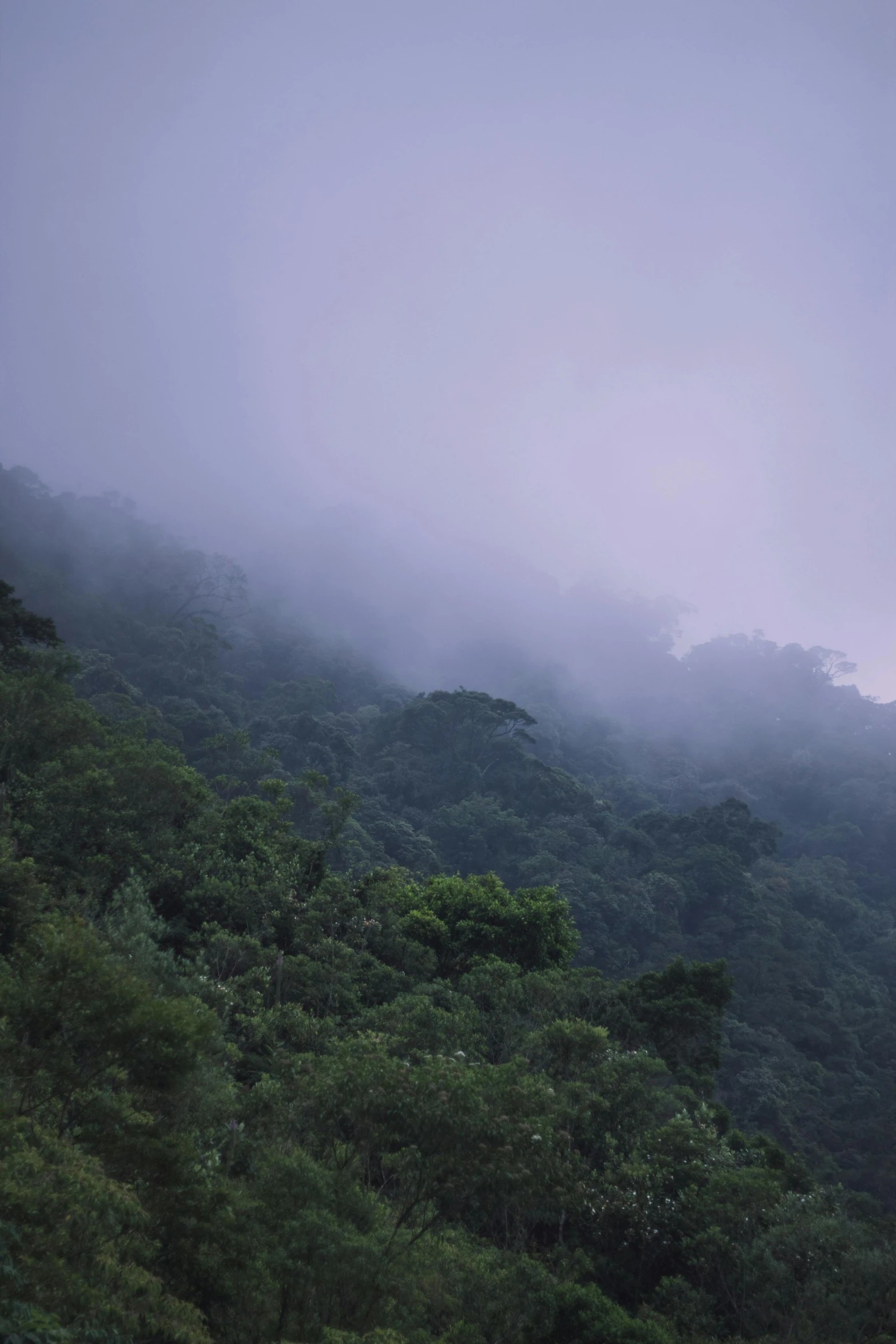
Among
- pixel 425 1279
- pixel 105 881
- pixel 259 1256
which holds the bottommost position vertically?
pixel 105 881

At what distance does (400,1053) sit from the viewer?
12.7 metres

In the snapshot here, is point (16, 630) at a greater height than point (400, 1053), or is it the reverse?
point (16, 630)

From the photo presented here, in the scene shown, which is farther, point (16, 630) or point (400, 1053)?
point (16, 630)

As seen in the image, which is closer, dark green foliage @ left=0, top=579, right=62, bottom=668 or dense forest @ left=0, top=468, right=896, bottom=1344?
dense forest @ left=0, top=468, right=896, bottom=1344

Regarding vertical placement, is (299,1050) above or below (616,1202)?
below

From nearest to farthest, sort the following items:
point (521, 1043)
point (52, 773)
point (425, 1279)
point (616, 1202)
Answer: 1. point (425, 1279)
2. point (616, 1202)
3. point (521, 1043)
4. point (52, 773)

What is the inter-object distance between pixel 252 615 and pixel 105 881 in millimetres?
66844

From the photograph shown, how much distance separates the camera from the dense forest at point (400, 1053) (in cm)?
653

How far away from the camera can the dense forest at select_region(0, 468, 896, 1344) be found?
6.53 m

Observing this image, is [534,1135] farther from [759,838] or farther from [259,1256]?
[759,838]

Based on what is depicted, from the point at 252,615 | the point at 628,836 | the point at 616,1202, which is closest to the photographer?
the point at 616,1202

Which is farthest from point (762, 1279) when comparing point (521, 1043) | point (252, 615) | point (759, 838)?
point (252, 615)

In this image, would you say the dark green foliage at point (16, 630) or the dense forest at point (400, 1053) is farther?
the dark green foliage at point (16, 630)

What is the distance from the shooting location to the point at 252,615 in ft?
268
